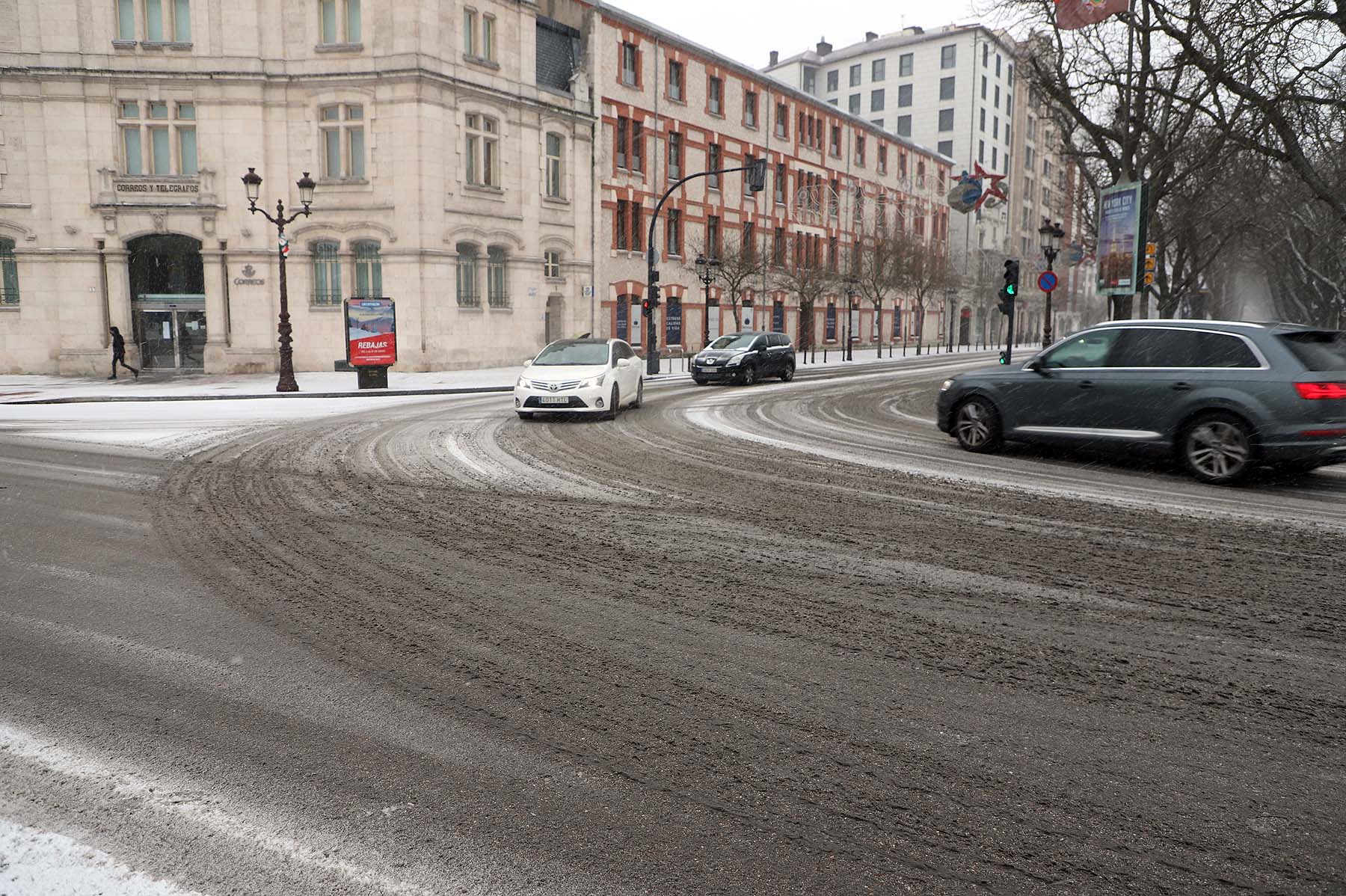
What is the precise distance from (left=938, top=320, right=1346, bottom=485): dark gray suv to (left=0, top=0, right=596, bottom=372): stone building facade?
2247 cm

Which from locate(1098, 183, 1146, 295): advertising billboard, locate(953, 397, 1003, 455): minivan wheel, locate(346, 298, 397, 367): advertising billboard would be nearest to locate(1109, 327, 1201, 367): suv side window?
locate(953, 397, 1003, 455): minivan wheel

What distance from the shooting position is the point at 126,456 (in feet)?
37.1

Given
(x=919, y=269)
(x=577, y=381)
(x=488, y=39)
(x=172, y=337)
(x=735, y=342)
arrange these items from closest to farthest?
1. (x=577, y=381)
2. (x=735, y=342)
3. (x=172, y=337)
4. (x=488, y=39)
5. (x=919, y=269)

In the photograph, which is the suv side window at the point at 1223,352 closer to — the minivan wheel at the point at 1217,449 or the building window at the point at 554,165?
the minivan wheel at the point at 1217,449

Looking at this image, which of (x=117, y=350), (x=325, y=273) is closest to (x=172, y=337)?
(x=117, y=350)

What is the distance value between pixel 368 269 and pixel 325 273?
4.43ft

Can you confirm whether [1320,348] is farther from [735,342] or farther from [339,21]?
[339,21]

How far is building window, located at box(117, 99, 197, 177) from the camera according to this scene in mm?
28703

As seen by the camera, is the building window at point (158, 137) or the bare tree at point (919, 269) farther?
the bare tree at point (919, 269)

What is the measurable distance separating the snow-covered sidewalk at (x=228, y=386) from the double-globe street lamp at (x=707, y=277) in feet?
14.4

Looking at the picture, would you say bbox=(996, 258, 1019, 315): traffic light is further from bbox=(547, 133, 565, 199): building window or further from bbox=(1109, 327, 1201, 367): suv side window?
bbox=(547, 133, 565, 199): building window

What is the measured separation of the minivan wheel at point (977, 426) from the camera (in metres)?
11.4

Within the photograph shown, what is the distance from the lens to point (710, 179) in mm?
42844

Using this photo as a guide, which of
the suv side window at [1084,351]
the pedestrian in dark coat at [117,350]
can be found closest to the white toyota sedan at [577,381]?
the suv side window at [1084,351]
